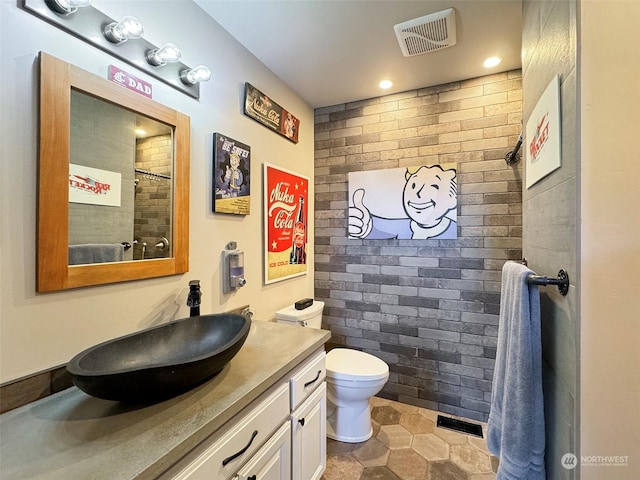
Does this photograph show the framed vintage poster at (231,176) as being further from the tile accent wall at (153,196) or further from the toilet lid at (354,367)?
the toilet lid at (354,367)

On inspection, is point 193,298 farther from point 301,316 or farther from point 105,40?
point 105,40

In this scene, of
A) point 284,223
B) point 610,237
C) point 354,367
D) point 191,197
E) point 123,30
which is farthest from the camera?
point 284,223

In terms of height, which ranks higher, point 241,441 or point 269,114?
point 269,114

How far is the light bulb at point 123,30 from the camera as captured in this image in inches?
40.5

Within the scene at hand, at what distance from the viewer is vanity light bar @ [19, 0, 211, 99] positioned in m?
0.91

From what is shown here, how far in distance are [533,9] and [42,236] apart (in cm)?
204

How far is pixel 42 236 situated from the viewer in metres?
0.88

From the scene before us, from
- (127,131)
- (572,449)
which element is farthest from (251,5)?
(572,449)

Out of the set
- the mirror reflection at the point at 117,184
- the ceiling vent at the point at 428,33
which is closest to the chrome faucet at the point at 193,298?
the mirror reflection at the point at 117,184

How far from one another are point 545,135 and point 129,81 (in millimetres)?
1590

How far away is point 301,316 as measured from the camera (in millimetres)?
1962

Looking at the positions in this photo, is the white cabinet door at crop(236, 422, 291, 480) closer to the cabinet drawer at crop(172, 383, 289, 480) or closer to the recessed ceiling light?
the cabinet drawer at crop(172, 383, 289, 480)

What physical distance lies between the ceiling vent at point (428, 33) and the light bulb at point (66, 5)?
4.72 feet

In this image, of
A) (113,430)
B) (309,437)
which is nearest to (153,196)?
(113,430)
